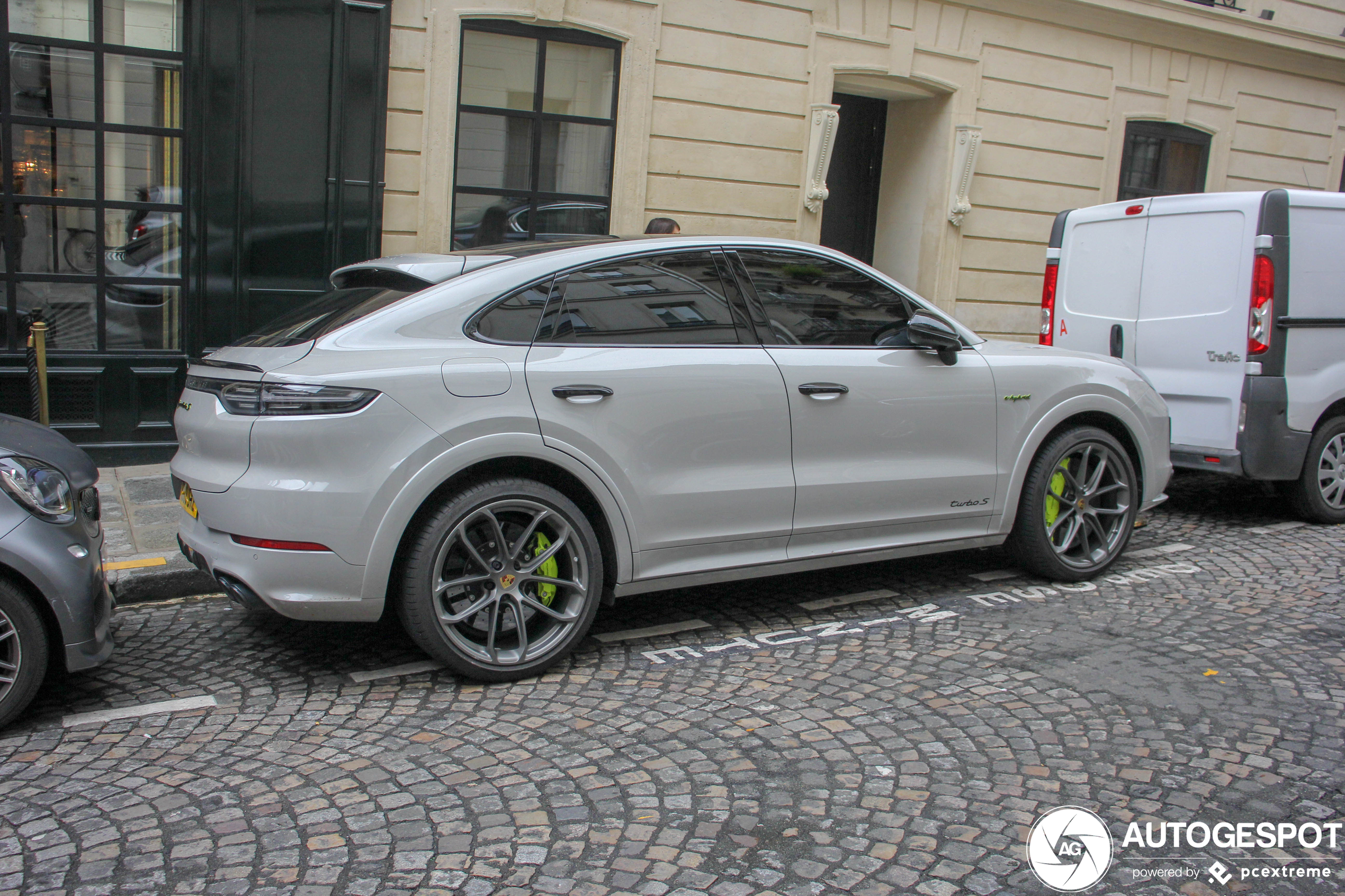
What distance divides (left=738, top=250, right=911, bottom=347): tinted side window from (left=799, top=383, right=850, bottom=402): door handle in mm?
205

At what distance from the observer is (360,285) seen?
4535mm

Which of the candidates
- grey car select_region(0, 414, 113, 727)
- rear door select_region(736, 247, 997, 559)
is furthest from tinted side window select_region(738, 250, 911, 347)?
grey car select_region(0, 414, 113, 727)

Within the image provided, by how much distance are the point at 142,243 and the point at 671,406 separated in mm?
5692

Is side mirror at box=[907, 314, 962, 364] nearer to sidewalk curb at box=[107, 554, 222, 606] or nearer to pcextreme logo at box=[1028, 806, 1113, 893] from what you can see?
pcextreme logo at box=[1028, 806, 1113, 893]

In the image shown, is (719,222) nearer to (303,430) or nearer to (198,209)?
(198,209)

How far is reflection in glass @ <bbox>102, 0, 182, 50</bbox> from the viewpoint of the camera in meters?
7.91

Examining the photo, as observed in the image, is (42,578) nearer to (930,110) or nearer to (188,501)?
(188,501)

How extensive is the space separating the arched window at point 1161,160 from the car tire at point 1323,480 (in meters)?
6.51

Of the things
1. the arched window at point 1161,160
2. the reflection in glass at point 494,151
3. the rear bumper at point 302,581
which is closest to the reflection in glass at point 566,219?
the reflection in glass at point 494,151

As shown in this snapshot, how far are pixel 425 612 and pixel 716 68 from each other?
7.65 meters

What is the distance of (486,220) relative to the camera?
31.3ft

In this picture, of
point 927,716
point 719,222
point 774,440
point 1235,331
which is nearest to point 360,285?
point 774,440

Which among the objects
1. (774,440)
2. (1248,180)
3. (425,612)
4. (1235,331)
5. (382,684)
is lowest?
(382,684)

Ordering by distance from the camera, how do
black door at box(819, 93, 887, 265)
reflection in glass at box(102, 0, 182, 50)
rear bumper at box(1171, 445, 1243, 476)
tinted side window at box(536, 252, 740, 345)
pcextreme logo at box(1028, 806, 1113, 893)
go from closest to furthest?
pcextreme logo at box(1028, 806, 1113, 893) → tinted side window at box(536, 252, 740, 345) → rear bumper at box(1171, 445, 1243, 476) → reflection in glass at box(102, 0, 182, 50) → black door at box(819, 93, 887, 265)
